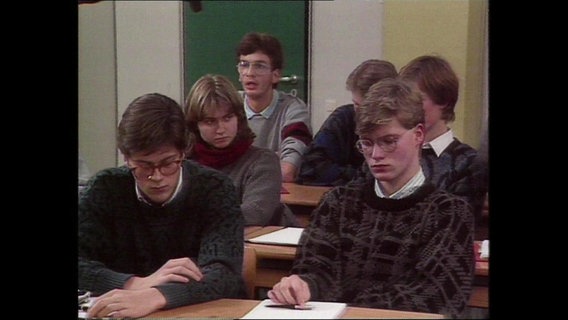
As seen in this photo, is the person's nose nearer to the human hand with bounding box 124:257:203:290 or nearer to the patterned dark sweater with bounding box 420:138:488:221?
the human hand with bounding box 124:257:203:290

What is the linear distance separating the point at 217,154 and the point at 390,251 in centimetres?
51

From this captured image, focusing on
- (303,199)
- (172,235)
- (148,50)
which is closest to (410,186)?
(303,199)

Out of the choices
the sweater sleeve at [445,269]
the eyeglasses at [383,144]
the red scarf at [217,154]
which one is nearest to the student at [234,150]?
the red scarf at [217,154]

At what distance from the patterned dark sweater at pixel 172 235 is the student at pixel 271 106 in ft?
Result: 0.52

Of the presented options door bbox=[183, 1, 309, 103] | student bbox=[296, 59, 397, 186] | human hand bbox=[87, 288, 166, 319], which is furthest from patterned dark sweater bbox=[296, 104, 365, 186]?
human hand bbox=[87, 288, 166, 319]

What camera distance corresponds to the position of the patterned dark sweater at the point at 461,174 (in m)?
2.00

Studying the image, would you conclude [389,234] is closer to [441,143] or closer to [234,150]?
[441,143]

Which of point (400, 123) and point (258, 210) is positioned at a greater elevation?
point (400, 123)

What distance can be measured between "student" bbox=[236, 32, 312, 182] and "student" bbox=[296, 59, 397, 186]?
0.03 meters
